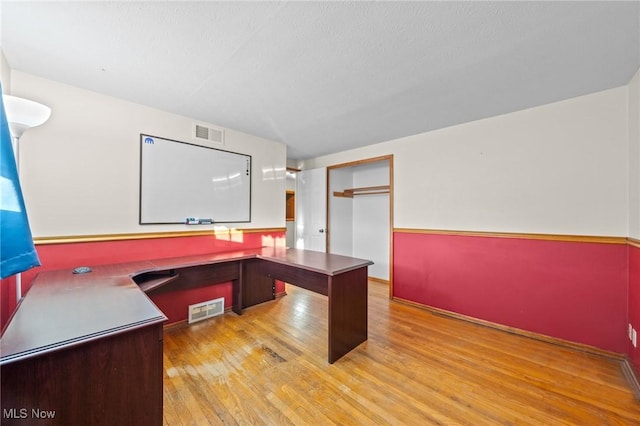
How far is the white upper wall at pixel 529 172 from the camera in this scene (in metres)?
2.24

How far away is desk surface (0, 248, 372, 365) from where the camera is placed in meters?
0.98

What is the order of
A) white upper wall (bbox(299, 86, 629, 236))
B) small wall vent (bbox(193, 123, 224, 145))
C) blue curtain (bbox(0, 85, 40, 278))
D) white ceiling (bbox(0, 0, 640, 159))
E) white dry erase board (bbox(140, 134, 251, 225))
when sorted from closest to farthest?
blue curtain (bbox(0, 85, 40, 278)) < white ceiling (bbox(0, 0, 640, 159)) < white upper wall (bbox(299, 86, 629, 236)) < white dry erase board (bbox(140, 134, 251, 225)) < small wall vent (bbox(193, 123, 224, 145))

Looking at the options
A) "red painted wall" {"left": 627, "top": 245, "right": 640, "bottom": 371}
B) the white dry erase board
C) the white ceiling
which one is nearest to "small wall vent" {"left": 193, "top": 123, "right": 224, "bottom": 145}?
the white dry erase board

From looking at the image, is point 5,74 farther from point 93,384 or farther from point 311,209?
point 311,209

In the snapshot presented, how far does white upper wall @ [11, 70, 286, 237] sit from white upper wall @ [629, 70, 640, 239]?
4109 millimetres

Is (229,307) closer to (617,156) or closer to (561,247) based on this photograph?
(561,247)

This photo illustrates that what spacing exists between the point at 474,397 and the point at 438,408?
30 centimetres

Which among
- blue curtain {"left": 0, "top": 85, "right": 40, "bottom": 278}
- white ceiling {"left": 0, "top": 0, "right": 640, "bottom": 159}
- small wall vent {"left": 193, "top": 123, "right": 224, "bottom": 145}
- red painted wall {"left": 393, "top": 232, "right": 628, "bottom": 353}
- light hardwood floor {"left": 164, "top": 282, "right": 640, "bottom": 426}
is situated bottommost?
light hardwood floor {"left": 164, "top": 282, "right": 640, "bottom": 426}

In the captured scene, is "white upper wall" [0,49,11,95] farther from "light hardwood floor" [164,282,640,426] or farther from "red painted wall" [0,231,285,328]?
"light hardwood floor" [164,282,640,426]

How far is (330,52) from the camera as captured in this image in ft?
5.62

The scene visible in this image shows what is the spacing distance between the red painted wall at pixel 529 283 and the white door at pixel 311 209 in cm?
168

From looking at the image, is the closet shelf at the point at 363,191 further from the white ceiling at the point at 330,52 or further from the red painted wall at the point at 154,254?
the white ceiling at the point at 330,52

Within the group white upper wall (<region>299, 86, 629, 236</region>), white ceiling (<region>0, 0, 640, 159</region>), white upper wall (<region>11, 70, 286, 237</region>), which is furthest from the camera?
white upper wall (<region>299, 86, 629, 236</region>)

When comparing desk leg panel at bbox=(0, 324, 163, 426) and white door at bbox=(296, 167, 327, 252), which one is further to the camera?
white door at bbox=(296, 167, 327, 252)
